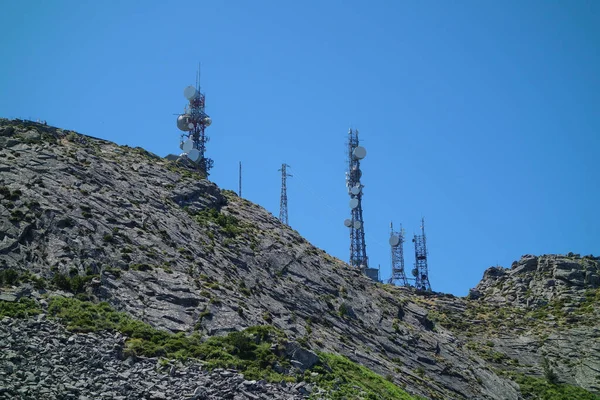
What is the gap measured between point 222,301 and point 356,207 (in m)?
45.9

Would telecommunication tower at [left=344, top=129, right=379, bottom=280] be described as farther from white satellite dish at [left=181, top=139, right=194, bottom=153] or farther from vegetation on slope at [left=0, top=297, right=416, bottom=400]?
vegetation on slope at [left=0, top=297, right=416, bottom=400]

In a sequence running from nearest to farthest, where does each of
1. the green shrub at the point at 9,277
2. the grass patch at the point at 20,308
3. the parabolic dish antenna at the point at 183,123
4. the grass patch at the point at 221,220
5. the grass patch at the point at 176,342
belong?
1. the grass patch at the point at 20,308
2. the grass patch at the point at 176,342
3. the green shrub at the point at 9,277
4. the grass patch at the point at 221,220
5. the parabolic dish antenna at the point at 183,123

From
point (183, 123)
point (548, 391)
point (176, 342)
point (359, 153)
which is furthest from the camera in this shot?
point (359, 153)

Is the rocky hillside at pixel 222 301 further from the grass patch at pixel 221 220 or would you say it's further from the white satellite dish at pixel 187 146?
the white satellite dish at pixel 187 146

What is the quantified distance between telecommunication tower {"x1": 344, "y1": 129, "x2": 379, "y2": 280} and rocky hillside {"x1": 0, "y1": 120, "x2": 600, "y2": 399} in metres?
5.40

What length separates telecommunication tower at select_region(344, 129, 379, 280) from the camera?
89688 mm

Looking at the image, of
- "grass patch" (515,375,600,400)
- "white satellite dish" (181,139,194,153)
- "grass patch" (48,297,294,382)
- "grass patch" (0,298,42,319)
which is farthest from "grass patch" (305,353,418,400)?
"white satellite dish" (181,139,194,153)

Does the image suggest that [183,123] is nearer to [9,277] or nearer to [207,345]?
[9,277]

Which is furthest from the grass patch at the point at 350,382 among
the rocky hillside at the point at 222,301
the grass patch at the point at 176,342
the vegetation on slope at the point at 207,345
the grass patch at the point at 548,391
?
the grass patch at the point at 548,391

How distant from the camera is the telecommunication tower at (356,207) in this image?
89688 mm

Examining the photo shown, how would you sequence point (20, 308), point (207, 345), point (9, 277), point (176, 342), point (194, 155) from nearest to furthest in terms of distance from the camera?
1. point (20, 308)
2. point (176, 342)
3. point (207, 345)
4. point (9, 277)
5. point (194, 155)

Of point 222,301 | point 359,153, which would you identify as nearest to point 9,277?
point 222,301

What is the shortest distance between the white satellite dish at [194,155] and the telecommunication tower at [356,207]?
70.1 feet

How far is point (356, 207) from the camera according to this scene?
93.6 metres
